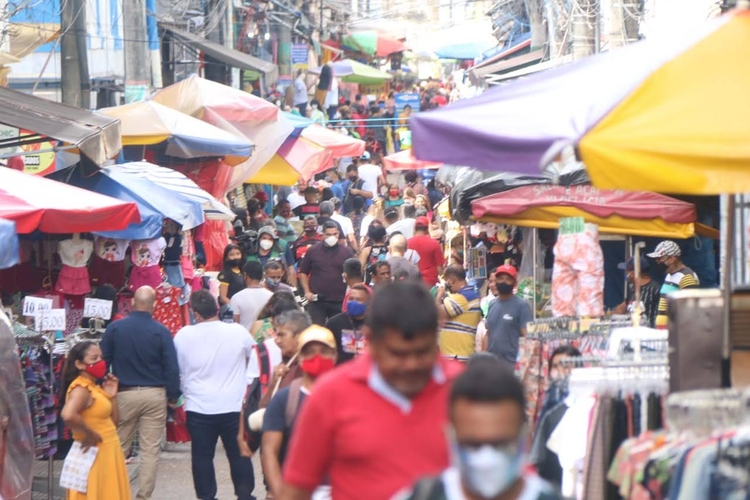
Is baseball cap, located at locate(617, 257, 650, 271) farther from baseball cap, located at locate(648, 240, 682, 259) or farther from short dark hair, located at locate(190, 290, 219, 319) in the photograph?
short dark hair, located at locate(190, 290, 219, 319)

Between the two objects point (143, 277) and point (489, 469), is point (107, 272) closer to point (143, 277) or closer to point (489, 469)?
point (143, 277)

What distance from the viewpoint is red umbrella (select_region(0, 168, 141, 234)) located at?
9633 millimetres

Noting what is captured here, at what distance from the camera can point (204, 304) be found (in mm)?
9367

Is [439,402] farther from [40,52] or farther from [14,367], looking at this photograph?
[40,52]

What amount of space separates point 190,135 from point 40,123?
Result: 12.7 feet

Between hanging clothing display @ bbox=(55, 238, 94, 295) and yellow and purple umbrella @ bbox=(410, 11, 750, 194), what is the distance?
719 cm

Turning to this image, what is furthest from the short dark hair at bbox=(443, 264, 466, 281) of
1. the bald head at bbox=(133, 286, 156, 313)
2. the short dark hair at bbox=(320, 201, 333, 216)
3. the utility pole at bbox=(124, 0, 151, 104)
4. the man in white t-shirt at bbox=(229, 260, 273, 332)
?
the utility pole at bbox=(124, 0, 151, 104)

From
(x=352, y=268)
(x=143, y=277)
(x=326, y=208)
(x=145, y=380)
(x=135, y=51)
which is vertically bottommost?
(x=145, y=380)

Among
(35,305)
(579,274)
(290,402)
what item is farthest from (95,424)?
(579,274)

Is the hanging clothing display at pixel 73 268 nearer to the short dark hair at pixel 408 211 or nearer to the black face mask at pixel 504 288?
the black face mask at pixel 504 288

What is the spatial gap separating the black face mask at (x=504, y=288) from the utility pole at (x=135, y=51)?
29.0 ft

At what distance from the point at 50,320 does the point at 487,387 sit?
764 cm

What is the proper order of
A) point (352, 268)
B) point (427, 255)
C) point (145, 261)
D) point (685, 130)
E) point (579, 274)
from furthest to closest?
point (427, 255)
point (145, 261)
point (352, 268)
point (579, 274)
point (685, 130)

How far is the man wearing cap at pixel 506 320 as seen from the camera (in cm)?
1058
